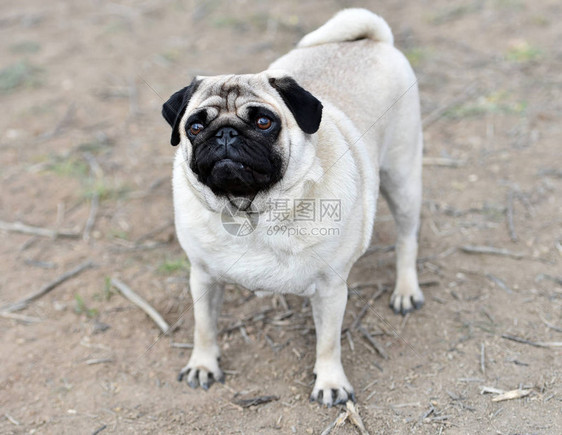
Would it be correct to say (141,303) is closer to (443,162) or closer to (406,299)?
(406,299)

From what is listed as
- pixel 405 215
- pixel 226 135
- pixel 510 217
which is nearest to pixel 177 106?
pixel 226 135

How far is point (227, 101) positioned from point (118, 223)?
2593 mm

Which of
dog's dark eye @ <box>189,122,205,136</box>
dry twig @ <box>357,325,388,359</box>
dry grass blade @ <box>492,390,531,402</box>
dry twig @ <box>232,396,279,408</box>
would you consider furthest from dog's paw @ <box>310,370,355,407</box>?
dog's dark eye @ <box>189,122,205,136</box>

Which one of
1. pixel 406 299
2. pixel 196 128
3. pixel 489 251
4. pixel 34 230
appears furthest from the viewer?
pixel 34 230

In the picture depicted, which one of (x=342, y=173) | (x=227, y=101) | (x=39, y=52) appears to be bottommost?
(x=39, y=52)

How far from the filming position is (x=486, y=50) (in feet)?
24.4

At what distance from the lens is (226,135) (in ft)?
8.98

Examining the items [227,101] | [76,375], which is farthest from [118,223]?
[227,101]

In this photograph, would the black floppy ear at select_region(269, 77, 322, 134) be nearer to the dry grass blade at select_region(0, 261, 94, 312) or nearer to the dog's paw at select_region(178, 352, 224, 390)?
the dog's paw at select_region(178, 352, 224, 390)

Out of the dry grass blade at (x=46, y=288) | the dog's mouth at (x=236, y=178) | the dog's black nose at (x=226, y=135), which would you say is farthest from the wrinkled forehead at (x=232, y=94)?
the dry grass blade at (x=46, y=288)

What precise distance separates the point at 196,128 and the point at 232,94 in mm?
254

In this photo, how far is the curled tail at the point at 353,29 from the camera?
3.93 m

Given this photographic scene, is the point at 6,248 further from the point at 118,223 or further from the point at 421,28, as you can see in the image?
the point at 421,28

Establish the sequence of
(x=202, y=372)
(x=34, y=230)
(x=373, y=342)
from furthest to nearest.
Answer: (x=34, y=230), (x=373, y=342), (x=202, y=372)
